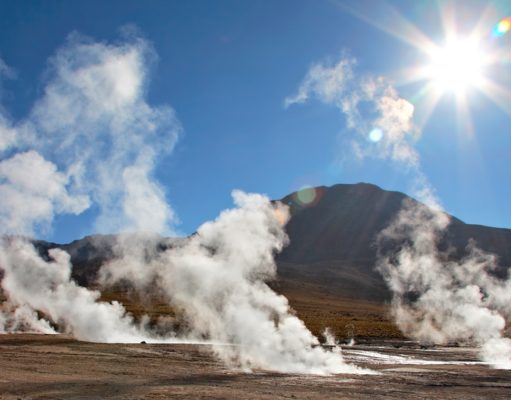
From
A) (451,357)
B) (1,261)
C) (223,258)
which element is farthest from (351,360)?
(1,261)

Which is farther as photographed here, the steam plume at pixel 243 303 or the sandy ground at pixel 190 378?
the steam plume at pixel 243 303

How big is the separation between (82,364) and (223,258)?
21140mm

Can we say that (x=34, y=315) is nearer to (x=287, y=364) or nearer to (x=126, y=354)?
(x=126, y=354)

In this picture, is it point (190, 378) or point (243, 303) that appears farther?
point (243, 303)

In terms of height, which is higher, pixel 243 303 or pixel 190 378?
pixel 243 303

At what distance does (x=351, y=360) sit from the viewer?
4156 centimetres

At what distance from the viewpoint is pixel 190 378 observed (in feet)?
91.0

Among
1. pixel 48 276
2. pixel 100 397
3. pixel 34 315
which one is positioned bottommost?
pixel 100 397

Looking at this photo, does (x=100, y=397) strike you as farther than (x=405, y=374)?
No

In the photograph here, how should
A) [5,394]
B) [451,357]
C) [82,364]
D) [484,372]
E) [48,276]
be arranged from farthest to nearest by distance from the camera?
Answer: [48,276], [451,357], [484,372], [82,364], [5,394]

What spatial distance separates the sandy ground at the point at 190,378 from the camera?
2286 cm

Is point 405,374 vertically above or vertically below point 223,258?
below

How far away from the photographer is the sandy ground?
2286 centimetres

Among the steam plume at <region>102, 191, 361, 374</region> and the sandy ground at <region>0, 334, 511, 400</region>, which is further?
the steam plume at <region>102, 191, 361, 374</region>
